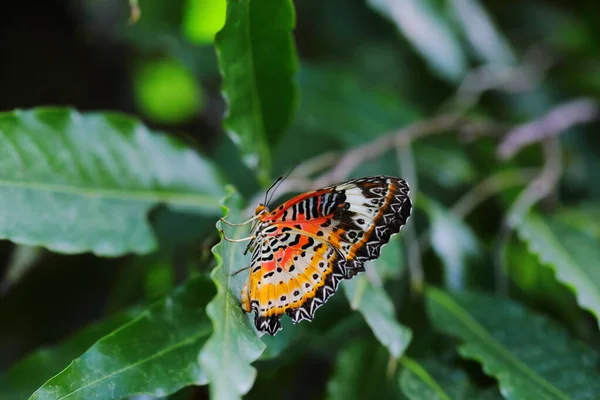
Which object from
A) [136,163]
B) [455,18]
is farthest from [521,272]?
[136,163]

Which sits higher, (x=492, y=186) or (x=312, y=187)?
(x=312, y=187)

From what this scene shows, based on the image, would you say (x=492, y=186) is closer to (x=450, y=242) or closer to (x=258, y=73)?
(x=450, y=242)

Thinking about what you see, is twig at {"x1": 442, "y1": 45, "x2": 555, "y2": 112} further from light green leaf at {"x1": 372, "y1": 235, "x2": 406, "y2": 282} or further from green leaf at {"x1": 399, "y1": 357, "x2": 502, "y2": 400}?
green leaf at {"x1": 399, "y1": 357, "x2": 502, "y2": 400}

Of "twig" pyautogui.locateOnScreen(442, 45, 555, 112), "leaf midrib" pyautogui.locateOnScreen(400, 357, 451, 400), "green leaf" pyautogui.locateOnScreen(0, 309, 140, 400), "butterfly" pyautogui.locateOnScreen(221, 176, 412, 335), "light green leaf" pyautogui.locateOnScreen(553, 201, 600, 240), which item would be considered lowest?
"light green leaf" pyautogui.locateOnScreen(553, 201, 600, 240)

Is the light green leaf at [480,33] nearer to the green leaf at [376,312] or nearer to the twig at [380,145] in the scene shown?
the twig at [380,145]

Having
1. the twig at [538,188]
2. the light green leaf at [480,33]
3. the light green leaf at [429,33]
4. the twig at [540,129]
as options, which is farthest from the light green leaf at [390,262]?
the light green leaf at [480,33]

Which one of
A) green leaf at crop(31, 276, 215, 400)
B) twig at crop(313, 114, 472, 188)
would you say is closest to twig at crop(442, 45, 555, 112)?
twig at crop(313, 114, 472, 188)

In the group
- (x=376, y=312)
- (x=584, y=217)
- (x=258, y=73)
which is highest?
(x=258, y=73)

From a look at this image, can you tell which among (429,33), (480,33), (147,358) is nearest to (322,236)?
(147,358)
